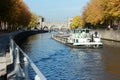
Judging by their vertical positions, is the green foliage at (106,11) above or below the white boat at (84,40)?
above

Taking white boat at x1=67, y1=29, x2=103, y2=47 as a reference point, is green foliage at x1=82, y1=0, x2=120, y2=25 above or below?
above

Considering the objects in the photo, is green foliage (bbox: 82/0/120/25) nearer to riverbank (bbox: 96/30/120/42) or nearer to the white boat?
riverbank (bbox: 96/30/120/42)

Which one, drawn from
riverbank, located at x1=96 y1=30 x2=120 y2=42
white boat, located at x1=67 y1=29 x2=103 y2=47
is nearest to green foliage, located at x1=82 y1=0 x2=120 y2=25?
riverbank, located at x1=96 y1=30 x2=120 y2=42

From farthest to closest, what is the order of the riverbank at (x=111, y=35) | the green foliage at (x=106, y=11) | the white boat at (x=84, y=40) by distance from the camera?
the riverbank at (x=111, y=35)
the green foliage at (x=106, y=11)
the white boat at (x=84, y=40)

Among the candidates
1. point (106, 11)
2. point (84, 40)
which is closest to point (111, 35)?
point (106, 11)

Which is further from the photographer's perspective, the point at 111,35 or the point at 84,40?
the point at 111,35

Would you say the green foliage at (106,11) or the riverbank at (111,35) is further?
the riverbank at (111,35)

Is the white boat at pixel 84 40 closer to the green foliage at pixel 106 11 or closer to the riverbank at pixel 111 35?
the green foliage at pixel 106 11

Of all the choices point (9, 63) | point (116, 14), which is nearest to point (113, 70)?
point (9, 63)

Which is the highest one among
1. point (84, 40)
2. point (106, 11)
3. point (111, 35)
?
point (106, 11)

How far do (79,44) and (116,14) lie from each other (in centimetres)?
1906

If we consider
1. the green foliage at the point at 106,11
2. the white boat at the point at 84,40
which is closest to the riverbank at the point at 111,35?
the green foliage at the point at 106,11

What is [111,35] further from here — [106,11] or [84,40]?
[84,40]

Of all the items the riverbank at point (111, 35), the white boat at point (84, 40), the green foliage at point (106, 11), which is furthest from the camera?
the riverbank at point (111, 35)
